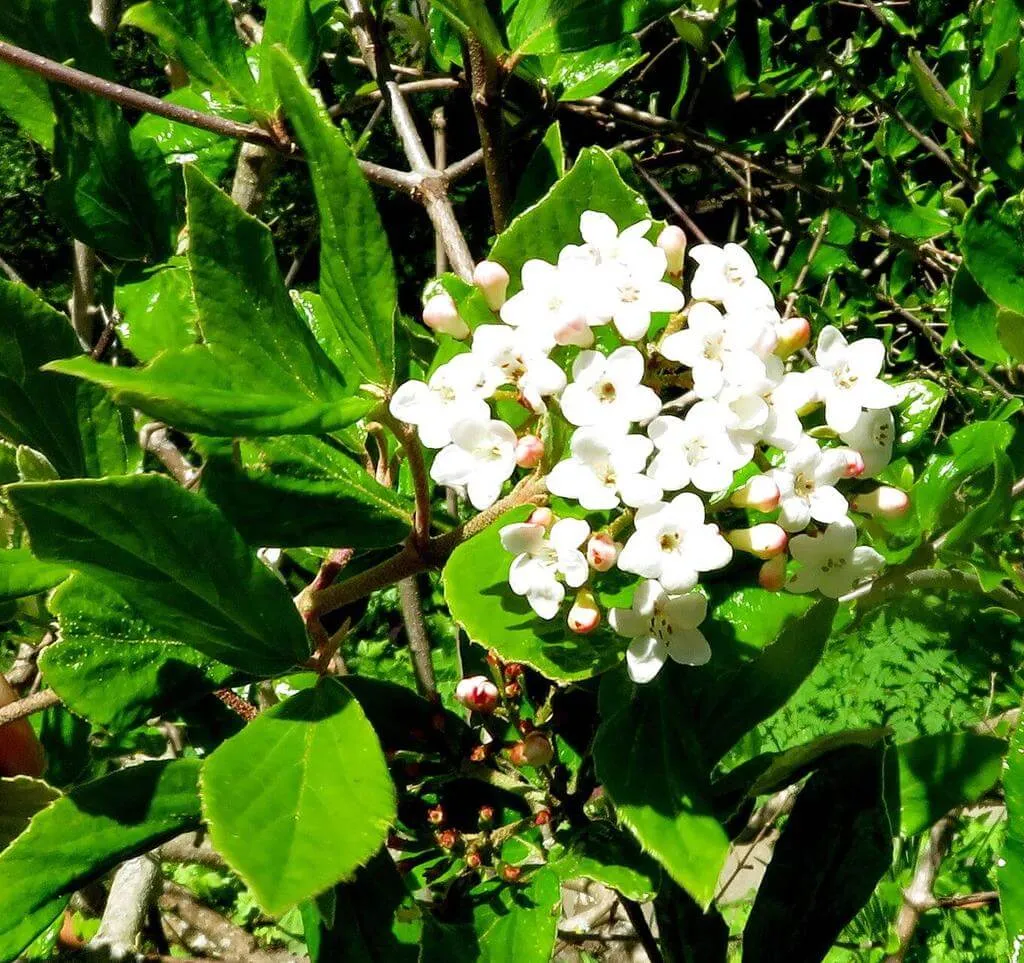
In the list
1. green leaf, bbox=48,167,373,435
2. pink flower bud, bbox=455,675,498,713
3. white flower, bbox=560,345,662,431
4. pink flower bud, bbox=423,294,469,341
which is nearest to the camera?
green leaf, bbox=48,167,373,435

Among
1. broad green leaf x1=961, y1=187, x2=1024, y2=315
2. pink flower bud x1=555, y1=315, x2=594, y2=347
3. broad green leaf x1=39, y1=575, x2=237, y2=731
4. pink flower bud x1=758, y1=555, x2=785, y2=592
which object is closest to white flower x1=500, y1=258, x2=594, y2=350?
pink flower bud x1=555, y1=315, x2=594, y2=347

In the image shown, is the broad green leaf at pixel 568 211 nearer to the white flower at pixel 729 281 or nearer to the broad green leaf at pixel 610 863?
the white flower at pixel 729 281

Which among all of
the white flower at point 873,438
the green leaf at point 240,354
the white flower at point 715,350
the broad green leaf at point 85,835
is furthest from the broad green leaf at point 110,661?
the white flower at point 873,438

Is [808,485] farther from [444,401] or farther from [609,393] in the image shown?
[444,401]

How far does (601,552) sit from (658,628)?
3.4 inches

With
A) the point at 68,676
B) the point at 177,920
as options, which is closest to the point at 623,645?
the point at 68,676

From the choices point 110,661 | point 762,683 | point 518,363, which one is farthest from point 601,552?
point 110,661

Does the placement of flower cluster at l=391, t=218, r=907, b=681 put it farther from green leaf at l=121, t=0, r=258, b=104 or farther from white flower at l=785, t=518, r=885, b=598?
green leaf at l=121, t=0, r=258, b=104

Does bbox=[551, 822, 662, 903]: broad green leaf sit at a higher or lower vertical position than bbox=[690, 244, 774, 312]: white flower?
lower

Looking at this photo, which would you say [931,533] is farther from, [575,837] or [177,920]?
[177,920]

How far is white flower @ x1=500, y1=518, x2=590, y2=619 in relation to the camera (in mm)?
632

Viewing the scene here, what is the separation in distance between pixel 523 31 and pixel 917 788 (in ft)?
2.48

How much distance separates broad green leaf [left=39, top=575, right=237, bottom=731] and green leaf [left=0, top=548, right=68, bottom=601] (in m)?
0.07

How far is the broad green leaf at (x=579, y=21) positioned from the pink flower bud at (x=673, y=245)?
0.20 metres
